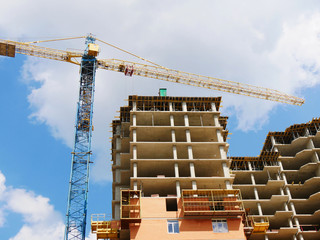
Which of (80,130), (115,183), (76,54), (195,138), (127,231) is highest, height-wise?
(76,54)

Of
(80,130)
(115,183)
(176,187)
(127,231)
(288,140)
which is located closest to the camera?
(127,231)

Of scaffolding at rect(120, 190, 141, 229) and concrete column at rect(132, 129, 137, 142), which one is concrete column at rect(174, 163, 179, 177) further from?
concrete column at rect(132, 129, 137, 142)

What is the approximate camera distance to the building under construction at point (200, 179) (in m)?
59.5

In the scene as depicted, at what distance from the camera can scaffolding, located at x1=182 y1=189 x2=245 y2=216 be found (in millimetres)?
59375

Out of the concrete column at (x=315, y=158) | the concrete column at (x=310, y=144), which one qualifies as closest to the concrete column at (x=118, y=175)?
the concrete column at (x=315, y=158)

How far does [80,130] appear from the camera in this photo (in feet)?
260

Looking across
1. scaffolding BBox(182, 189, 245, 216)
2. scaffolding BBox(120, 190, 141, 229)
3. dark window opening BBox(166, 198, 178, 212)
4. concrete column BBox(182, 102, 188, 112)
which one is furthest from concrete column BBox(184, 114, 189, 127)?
scaffolding BBox(120, 190, 141, 229)

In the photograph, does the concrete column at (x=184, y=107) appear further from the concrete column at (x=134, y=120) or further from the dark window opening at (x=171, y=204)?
the dark window opening at (x=171, y=204)

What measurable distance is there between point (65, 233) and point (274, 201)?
37.4 metres

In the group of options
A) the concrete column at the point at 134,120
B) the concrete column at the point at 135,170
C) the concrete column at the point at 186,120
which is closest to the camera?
the concrete column at the point at 135,170

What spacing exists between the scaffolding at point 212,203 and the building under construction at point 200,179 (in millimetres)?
146

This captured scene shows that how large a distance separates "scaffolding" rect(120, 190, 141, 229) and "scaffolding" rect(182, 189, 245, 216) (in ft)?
22.2

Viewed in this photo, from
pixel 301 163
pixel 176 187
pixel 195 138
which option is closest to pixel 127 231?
pixel 176 187

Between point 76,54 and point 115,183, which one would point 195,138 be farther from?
point 76,54
